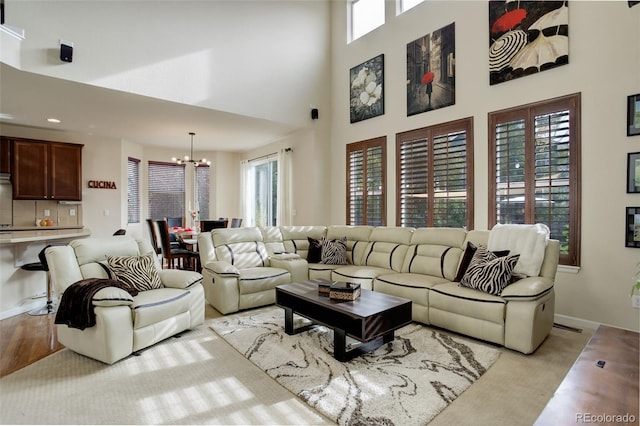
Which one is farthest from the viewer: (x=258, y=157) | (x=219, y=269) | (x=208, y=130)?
(x=258, y=157)

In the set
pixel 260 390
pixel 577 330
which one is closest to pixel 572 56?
pixel 577 330

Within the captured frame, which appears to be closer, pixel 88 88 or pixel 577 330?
pixel 577 330

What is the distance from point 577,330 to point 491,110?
2.70 metres

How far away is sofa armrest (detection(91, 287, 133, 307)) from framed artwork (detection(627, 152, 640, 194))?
185 inches

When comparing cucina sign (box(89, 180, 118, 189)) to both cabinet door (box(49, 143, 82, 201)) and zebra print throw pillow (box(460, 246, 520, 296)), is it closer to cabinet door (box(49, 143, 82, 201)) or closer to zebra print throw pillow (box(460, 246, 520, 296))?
cabinet door (box(49, 143, 82, 201))

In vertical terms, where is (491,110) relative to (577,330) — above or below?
above

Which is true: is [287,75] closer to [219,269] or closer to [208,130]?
[208,130]

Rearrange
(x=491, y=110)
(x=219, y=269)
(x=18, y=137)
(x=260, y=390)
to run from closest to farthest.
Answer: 1. (x=260, y=390)
2. (x=219, y=269)
3. (x=491, y=110)
4. (x=18, y=137)

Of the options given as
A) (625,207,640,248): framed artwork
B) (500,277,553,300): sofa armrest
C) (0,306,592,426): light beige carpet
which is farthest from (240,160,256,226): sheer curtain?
(625,207,640,248): framed artwork

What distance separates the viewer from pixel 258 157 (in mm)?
7859

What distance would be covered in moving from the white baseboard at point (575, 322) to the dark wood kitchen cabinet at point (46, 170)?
781 cm

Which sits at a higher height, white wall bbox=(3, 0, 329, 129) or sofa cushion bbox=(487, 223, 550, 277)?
white wall bbox=(3, 0, 329, 129)

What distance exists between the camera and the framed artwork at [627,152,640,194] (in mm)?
3062
